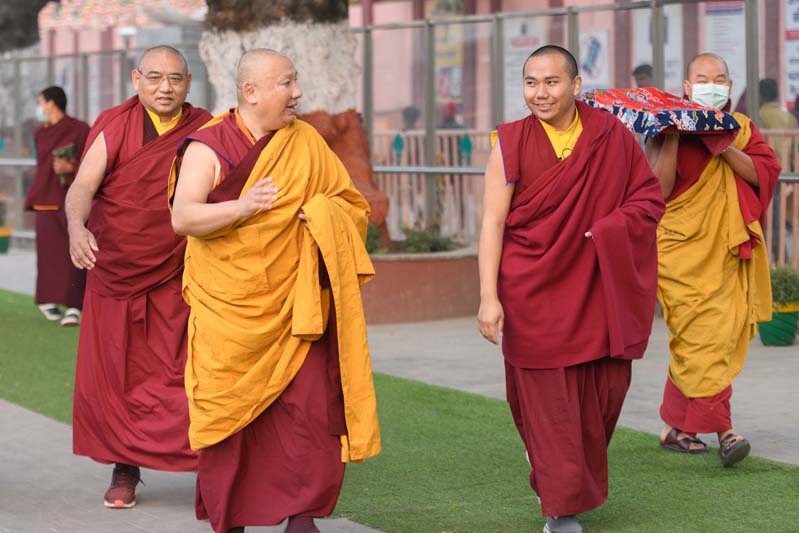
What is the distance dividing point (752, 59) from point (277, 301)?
21.5 ft

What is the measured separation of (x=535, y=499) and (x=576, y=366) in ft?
2.81

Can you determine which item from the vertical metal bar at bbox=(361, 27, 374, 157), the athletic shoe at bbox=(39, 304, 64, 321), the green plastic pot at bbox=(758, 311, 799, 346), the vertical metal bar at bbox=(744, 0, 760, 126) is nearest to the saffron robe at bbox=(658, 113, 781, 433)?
the green plastic pot at bbox=(758, 311, 799, 346)

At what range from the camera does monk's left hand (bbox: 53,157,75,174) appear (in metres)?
11.2

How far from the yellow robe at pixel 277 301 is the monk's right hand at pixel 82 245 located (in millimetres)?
900

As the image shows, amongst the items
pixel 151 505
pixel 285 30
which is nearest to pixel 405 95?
pixel 285 30

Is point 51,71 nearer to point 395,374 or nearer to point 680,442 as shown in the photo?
point 395,374

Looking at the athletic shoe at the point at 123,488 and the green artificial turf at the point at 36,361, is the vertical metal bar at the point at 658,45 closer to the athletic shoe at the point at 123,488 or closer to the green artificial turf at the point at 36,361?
the green artificial turf at the point at 36,361

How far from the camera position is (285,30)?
11.7 m

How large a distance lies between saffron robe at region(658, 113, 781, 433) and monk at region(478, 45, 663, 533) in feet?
4.02

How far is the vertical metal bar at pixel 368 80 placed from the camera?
44.8 ft

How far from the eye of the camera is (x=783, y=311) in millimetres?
9641

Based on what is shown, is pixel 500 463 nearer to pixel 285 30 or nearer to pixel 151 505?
pixel 151 505

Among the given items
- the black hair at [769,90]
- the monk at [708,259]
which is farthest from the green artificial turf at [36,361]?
the black hair at [769,90]

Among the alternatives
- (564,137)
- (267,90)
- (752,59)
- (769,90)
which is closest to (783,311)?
(769,90)
